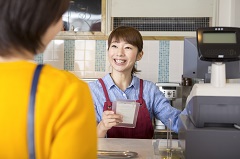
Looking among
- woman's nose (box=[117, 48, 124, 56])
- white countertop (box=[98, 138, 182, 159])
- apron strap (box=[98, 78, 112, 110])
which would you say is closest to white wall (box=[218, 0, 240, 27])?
woman's nose (box=[117, 48, 124, 56])

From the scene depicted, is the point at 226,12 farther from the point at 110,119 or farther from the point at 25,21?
the point at 25,21

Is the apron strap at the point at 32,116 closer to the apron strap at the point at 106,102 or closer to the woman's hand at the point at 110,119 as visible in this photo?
the woman's hand at the point at 110,119

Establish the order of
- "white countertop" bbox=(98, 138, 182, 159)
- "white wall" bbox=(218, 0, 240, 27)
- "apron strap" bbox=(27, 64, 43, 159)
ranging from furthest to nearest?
1. "white wall" bbox=(218, 0, 240, 27)
2. "white countertop" bbox=(98, 138, 182, 159)
3. "apron strap" bbox=(27, 64, 43, 159)

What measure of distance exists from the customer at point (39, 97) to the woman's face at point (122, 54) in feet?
4.43

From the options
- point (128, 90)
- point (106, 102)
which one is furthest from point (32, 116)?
point (128, 90)

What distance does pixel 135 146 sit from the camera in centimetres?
154

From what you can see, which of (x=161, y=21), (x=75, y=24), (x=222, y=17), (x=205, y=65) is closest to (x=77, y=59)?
(x=75, y=24)

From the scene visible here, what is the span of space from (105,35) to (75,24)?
395 millimetres

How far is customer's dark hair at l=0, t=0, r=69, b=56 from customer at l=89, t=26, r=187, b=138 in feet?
4.28

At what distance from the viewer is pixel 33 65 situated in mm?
651

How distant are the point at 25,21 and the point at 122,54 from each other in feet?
4.58

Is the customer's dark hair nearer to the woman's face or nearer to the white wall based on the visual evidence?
the woman's face

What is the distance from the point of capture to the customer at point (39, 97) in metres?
0.62

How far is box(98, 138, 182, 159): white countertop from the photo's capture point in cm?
140
